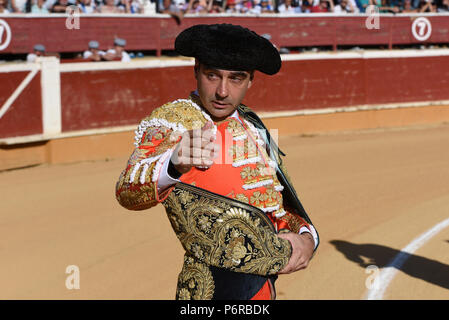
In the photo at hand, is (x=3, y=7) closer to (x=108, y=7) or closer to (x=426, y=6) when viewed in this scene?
(x=108, y=7)

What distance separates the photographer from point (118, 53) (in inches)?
444

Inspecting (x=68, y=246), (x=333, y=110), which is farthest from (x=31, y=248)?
(x=333, y=110)

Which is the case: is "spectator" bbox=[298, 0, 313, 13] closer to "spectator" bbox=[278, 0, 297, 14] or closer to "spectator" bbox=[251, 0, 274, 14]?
"spectator" bbox=[278, 0, 297, 14]

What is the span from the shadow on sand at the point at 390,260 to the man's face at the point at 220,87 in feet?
12.8

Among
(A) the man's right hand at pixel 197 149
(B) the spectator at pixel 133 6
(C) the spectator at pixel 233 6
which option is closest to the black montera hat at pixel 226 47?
(A) the man's right hand at pixel 197 149

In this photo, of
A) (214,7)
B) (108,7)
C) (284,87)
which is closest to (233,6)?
(214,7)

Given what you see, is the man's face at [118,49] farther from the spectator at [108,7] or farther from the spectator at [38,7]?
the spectator at [38,7]

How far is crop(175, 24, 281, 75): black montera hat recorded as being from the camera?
7.47ft

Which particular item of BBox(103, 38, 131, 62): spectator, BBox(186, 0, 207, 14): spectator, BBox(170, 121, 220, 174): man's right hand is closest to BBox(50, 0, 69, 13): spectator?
BBox(103, 38, 131, 62): spectator

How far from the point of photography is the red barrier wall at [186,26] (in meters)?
11.0

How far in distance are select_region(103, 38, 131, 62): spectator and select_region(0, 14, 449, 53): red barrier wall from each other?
378 millimetres

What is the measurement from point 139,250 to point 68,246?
631mm

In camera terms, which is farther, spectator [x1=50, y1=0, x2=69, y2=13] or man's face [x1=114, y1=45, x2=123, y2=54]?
man's face [x1=114, y1=45, x2=123, y2=54]

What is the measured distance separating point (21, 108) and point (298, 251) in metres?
7.81
